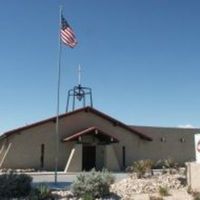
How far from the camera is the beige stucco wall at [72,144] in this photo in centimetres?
3706

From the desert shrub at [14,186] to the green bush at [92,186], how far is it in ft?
6.40

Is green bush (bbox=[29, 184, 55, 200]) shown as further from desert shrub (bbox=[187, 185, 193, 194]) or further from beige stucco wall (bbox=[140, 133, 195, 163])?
beige stucco wall (bbox=[140, 133, 195, 163])

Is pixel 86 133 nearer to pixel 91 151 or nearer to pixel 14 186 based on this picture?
pixel 91 151

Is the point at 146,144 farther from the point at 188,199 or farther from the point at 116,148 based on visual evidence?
the point at 188,199

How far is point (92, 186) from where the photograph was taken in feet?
55.9

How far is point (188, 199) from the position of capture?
18.2 m

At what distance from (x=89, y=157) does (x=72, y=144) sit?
7.23 ft

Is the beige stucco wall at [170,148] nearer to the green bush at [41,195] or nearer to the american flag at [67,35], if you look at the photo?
the american flag at [67,35]

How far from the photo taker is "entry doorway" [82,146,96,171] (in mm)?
39938

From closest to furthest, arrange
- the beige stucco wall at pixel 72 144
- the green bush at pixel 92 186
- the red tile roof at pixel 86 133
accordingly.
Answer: the green bush at pixel 92 186 < the beige stucco wall at pixel 72 144 < the red tile roof at pixel 86 133

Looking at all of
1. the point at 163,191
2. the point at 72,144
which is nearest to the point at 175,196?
the point at 163,191

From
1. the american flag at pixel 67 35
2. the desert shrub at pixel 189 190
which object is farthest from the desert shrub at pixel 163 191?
the american flag at pixel 67 35

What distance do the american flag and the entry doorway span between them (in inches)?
562

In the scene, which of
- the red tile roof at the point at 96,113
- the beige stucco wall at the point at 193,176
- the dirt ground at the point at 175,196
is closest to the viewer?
the dirt ground at the point at 175,196
